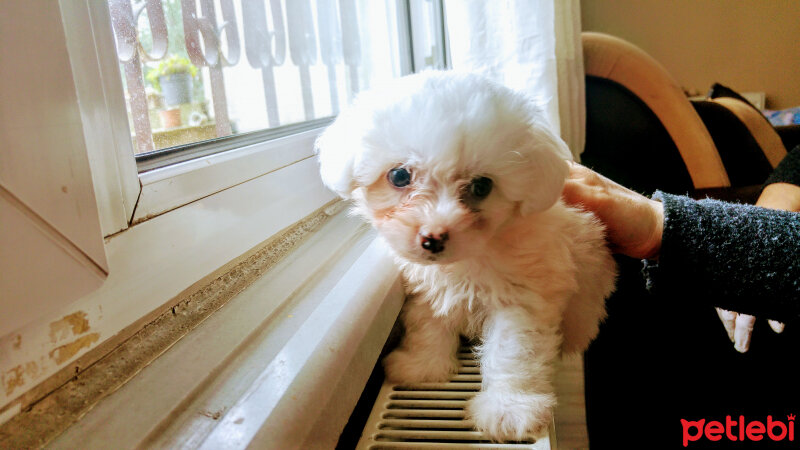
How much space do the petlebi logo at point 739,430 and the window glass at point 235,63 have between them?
114 centimetres

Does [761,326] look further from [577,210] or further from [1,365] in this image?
[1,365]

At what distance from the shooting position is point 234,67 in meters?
0.88

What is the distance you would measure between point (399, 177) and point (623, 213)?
1.42 feet

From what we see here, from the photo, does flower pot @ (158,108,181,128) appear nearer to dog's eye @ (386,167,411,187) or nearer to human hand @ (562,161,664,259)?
dog's eye @ (386,167,411,187)

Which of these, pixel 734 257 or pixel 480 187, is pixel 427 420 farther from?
pixel 734 257

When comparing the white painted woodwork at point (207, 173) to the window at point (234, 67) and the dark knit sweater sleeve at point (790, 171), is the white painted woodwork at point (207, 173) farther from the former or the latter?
the dark knit sweater sleeve at point (790, 171)

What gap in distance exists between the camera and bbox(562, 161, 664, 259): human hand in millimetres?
884

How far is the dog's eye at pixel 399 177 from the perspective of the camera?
0.69m

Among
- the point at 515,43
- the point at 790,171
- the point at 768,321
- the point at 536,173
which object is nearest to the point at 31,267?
the point at 536,173

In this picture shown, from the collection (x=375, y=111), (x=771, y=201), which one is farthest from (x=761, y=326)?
(x=375, y=111)

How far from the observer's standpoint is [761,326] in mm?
1208

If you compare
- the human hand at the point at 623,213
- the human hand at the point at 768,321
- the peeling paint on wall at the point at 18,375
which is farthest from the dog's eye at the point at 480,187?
the human hand at the point at 768,321

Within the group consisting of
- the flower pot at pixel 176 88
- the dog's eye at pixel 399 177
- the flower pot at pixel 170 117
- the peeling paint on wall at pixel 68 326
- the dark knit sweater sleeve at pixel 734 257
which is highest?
the flower pot at pixel 176 88

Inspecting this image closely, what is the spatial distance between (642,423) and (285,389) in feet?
3.80
